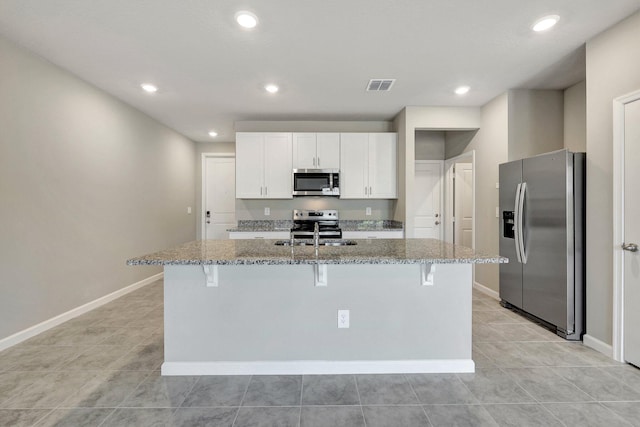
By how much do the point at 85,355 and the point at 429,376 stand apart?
268cm

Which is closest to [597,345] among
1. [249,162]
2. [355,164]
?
[355,164]

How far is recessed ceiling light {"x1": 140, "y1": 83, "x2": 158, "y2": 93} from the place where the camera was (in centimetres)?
353

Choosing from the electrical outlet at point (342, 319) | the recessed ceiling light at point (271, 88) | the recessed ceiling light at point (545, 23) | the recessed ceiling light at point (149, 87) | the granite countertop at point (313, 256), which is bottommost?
the electrical outlet at point (342, 319)

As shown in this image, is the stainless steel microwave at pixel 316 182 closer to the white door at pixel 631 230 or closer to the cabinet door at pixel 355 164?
the cabinet door at pixel 355 164

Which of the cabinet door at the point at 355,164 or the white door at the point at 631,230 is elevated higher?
the cabinet door at the point at 355,164

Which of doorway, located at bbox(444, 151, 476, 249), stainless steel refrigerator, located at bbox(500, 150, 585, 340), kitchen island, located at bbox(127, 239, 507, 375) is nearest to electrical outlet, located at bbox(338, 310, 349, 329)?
kitchen island, located at bbox(127, 239, 507, 375)

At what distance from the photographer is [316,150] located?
4691 mm

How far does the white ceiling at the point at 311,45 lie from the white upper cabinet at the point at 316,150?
72cm

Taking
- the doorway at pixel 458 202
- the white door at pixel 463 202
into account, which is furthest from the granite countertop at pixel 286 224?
the white door at pixel 463 202

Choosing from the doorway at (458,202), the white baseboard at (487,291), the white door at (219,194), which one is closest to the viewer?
the white baseboard at (487,291)

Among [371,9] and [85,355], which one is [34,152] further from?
[371,9]

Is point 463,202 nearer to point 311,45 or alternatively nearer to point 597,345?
point 597,345

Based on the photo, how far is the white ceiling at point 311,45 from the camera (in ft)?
7.23

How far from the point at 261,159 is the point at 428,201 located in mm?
2961
